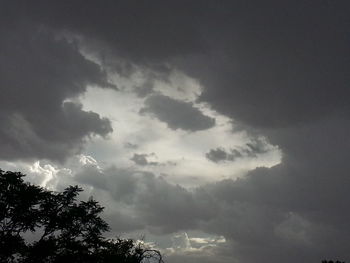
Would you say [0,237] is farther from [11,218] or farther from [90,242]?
[90,242]

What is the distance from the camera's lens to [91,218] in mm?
43906

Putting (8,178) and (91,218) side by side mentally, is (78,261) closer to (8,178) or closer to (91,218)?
(91,218)

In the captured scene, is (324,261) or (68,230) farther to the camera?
(324,261)

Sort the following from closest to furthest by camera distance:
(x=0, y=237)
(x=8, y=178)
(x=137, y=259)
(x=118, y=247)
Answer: (x=137, y=259), (x=0, y=237), (x=8, y=178), (x=118, y=247)

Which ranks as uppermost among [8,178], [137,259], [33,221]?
[8,178]

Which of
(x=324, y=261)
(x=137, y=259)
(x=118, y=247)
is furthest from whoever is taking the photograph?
(x=324, y=261)

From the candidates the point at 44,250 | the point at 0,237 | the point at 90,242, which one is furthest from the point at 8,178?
the point at 90,242

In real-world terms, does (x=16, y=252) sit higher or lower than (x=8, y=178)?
lower

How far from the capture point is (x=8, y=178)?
3988 centimetres

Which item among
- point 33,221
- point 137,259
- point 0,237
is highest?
point 33,221

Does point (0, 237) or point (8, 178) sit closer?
point (0, 237)

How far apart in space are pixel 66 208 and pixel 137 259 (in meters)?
22.9

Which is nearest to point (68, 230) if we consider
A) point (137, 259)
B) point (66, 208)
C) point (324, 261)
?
point (66, 208)

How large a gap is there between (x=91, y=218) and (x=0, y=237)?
10.2 meters
